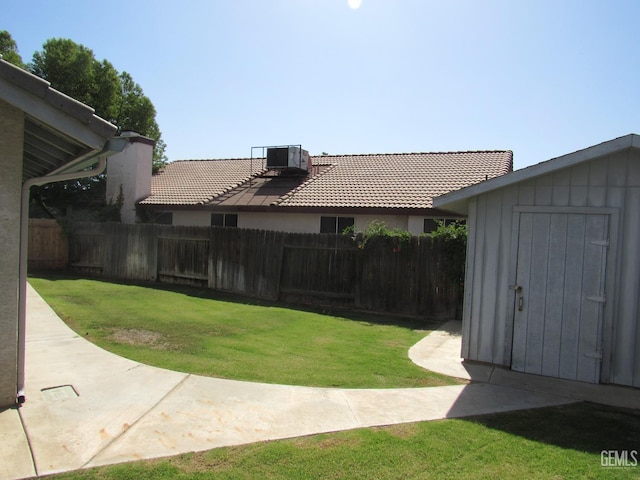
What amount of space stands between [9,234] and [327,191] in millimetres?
13667

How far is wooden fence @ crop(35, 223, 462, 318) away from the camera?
11336mm

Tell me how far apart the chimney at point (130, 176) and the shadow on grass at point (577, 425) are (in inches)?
727

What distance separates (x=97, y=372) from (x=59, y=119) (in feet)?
10.3

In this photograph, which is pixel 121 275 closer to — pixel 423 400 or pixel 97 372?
pixel 97 372

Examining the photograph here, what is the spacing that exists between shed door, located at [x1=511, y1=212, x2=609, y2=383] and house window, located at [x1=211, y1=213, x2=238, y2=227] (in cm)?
1325

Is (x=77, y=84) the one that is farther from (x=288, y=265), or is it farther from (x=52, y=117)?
(x=52, y=117)

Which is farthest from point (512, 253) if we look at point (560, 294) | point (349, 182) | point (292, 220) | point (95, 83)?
point (95, 83)

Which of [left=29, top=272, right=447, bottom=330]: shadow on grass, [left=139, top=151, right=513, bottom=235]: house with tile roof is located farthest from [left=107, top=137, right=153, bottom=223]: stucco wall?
[left=29, top=272, right=447, bottom=330]: shadow on grass

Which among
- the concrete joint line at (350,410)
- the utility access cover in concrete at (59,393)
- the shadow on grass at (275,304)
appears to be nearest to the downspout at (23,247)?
the utility access cover in concrete at (59,393)

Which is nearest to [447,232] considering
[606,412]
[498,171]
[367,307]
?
[367,307]

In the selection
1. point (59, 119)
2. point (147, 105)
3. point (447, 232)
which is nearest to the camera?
point (59, 119)

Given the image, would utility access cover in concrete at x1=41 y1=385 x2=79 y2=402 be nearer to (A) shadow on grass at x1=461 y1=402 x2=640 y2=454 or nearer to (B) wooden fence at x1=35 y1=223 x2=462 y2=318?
(A) shadow on grass at x1=461 y1=402 x2=640 y2=454

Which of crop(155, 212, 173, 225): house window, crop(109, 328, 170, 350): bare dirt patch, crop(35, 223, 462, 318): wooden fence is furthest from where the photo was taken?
crop(155, 212, 173, 225): house window

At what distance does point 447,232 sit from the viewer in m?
11.1
